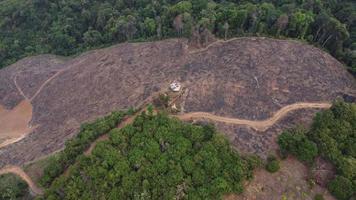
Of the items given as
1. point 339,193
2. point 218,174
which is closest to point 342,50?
point 339,193

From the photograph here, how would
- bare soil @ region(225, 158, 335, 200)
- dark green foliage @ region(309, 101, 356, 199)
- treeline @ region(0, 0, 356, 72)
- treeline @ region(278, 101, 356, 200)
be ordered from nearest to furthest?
1. dark green foliage @ region(309, 101, 356, 199)
2. treeline @ region(278, 101, 356, 200)
3. bare soil @ region(225, 158, 335, 200)
4. treeline @ region(0, 0, 356, 72)

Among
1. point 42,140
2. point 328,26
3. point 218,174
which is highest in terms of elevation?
point 328,26

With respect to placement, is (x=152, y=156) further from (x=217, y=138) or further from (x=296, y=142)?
(x=296, y=142)

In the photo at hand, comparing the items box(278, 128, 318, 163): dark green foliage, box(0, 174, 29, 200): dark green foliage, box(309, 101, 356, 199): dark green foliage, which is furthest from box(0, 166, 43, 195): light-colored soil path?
box(309, 101, 356, 199): dark green foliage

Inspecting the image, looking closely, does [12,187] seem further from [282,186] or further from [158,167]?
[282,186]

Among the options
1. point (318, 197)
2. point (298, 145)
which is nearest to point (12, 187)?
point (298, 145)

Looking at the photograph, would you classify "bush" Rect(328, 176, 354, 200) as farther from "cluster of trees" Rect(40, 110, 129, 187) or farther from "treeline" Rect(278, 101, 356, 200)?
"cluster of trees" Rect(40, 110, 129, 187)

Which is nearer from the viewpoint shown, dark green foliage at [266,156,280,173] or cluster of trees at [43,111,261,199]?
cluster of trees at [43,111,261,199]

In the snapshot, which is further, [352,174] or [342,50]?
[342,50]
